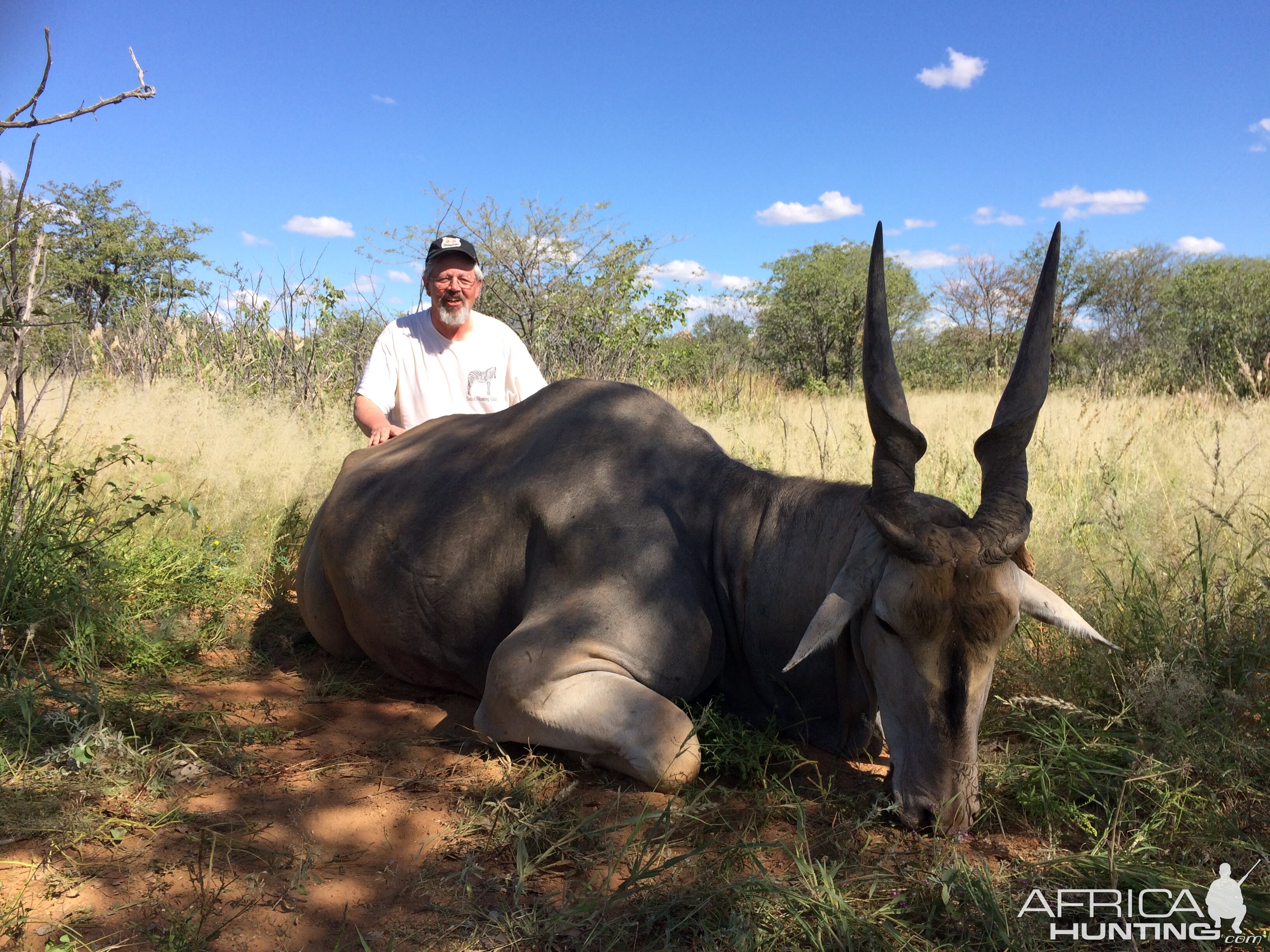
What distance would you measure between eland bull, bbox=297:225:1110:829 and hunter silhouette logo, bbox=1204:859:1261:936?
2.17 ft

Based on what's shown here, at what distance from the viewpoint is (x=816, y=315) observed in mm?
28172

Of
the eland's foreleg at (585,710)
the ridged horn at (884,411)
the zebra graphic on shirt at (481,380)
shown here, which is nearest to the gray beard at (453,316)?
the zebra graphic on shirt at (481,380)

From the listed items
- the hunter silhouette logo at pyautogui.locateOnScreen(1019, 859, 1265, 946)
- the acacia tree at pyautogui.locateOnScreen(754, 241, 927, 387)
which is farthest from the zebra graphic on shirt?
the acacia tree at pyautogui.locateOnScreen(754, 241, 927, 387)

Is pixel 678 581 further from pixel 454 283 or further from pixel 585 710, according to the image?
pixel 454 283

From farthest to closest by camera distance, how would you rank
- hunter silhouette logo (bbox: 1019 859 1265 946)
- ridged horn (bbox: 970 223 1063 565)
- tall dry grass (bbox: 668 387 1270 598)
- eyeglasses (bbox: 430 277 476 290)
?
eyeglasses (bbox: 430 277 476 290) → tall dry grass (bbox: 668 387 1270 598) → ridged horn (bbox: 970 223 1063 565) → hunter silhouette logo (bbox: 1019 859 1265 946)

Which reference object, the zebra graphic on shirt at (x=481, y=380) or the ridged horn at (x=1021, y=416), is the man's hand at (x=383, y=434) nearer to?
the zebra graphic on shirt at (x=481, y=380)

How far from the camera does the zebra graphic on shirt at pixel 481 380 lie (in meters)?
6.59

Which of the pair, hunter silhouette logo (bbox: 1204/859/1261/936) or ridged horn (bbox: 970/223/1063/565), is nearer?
hunter silhouette logo (bbox: 1204/859/1261/936)

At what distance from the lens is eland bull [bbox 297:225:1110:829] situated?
9.35 ft

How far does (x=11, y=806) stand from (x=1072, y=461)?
7403 millimetres

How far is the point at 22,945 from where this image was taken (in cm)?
228

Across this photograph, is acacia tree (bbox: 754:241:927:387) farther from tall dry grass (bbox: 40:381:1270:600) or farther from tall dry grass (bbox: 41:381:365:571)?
tall dry grass (bbox: 41:381:365:571)

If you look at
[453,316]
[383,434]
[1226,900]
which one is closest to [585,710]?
[1226,900]

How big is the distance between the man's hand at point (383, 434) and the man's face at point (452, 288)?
3.54 feet
